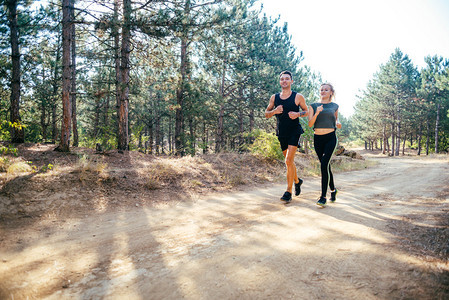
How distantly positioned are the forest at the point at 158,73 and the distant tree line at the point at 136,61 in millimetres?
54

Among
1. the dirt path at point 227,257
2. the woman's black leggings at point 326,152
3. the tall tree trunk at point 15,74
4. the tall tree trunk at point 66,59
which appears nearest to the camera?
the dirt path at point 227,257

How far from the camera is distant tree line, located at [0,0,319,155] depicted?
6.92 metres

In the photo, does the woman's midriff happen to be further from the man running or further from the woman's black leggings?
the man running

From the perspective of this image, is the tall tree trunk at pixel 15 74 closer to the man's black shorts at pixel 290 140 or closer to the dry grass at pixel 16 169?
the dry grass at pixel 16 169

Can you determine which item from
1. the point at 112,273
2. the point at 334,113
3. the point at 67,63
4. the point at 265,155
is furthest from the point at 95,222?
the point at 265,155

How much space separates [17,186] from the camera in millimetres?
3578

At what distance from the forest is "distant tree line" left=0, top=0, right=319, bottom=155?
0.05 metres

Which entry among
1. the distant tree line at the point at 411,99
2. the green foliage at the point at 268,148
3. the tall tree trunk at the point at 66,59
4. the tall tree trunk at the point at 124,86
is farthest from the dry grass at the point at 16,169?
the distant tree line at the point at 411,99

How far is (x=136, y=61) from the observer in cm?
1046

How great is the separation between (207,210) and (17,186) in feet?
10.1

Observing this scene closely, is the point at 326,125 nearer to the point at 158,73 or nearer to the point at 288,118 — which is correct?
the point at 288,118

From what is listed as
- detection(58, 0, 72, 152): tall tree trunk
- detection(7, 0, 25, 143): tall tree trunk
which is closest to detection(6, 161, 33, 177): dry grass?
detection(58, 0, 72, 152): tall tree trunk

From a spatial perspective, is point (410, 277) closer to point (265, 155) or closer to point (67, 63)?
point (265, 155)

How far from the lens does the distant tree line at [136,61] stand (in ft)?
22.7
